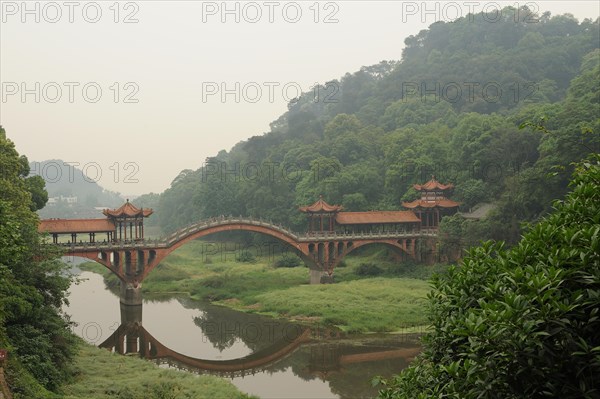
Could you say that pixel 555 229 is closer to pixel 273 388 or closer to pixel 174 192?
pixel 273 388

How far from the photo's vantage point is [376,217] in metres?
53.2

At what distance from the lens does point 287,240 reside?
165ft

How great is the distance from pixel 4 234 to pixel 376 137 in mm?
69340

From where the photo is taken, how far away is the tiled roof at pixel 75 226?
4006 cm

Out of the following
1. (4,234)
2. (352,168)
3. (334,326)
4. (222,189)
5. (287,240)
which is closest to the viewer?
(4,234)

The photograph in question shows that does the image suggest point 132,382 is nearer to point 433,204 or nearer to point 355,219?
point 355,219

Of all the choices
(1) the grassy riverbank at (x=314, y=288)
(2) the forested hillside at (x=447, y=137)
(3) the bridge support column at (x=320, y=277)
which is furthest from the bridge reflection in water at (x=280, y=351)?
(2) the forested hillside at (x=447, y=137)

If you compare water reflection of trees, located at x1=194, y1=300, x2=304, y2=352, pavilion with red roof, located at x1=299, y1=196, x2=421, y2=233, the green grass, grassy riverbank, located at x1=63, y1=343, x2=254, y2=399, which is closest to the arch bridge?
pavilion with red roof, located at x1=299, y1=196, x2=421, y2=233

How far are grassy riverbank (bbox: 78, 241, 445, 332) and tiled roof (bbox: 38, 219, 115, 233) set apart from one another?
31.4 ft

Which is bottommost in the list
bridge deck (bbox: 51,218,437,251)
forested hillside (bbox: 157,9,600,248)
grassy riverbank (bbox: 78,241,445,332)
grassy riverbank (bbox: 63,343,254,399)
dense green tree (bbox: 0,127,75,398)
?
grassy riverbank (bbox: 63,343,254,399)

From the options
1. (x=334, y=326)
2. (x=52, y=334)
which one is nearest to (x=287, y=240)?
(x=334, y=326)

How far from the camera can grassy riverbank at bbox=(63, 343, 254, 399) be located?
21094 millimetres

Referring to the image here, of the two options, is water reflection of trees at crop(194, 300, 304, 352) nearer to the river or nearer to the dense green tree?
the river

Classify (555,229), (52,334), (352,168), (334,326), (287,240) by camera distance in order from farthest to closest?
(352,168) < (287,240) < (334,326) < (52,334) < (555,229)
